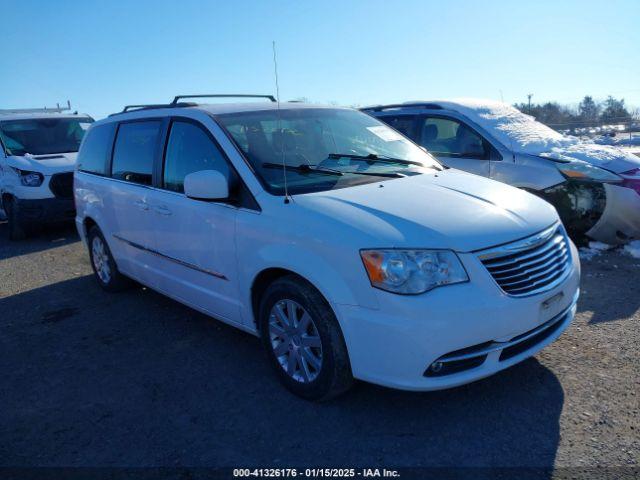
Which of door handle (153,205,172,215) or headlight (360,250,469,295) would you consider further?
door handle (153,205,172,215)

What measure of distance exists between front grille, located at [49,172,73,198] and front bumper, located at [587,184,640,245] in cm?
775

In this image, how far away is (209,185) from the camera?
11.5ft

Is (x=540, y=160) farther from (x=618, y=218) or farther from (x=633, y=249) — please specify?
(x=633, y=249)

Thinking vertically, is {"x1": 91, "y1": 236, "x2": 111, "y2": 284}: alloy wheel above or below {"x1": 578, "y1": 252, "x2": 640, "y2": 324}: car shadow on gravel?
above

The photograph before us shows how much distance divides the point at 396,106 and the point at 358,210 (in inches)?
184

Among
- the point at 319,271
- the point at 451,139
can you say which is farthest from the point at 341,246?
the point at 451,139

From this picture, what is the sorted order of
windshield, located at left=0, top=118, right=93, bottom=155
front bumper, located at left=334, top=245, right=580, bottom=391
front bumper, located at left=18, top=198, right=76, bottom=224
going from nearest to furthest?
front bumper, located at left=334, top=245, right=580, bottom=391 < front bumper, located at left=18, top=198, right=76, bottom=224 < windshield, located at left=0, top=118, right=93, bottom=155

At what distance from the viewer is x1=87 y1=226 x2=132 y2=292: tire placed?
5.65 m

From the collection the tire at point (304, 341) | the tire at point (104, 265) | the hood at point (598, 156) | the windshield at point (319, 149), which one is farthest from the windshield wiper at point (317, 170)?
the hood at point (598, 156)

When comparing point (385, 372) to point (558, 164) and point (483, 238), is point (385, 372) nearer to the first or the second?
point (483, 238)

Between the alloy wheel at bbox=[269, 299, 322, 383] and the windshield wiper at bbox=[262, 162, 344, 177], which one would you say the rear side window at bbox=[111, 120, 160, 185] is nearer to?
the windshield wiper at bbox=[262, 162, 344, 177]

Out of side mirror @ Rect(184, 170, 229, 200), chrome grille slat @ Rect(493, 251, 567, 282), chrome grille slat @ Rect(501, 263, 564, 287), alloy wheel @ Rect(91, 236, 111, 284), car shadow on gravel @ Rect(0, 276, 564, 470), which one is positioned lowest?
car shadow on gravel @ Rect(0, 276, 564, 470)

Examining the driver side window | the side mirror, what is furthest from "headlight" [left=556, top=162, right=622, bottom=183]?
the side mirror

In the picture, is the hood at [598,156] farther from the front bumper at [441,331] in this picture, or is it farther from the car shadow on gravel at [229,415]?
the front bumper at [441,331]
